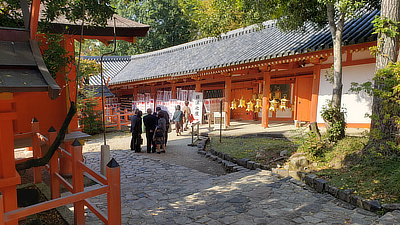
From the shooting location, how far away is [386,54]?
17.1 feet

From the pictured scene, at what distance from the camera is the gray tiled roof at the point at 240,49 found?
8.68 meters

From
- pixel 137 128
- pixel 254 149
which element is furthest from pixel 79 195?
pixel 137 128

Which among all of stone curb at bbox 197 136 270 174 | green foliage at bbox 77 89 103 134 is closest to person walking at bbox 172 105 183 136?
stone curb at bbox 197 136 270 174

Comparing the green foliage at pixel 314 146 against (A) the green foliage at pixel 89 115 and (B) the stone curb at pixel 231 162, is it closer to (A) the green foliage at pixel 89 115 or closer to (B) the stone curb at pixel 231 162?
(B) the stone curb at pixel 231 162

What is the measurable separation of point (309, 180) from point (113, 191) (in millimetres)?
4018

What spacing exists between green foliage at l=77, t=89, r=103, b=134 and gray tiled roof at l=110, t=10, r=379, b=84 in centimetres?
458

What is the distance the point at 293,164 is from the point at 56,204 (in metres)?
5.11

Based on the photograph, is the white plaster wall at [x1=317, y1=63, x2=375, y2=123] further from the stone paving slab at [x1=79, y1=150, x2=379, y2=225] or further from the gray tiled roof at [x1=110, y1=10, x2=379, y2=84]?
the stone paving slab at [x1=79, y1=150, x2=379, y2=225]

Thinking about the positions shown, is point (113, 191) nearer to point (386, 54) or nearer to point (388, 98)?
point (388, 98)

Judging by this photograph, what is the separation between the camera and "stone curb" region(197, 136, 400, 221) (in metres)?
3.96

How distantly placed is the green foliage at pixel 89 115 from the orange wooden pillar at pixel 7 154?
10914 mm

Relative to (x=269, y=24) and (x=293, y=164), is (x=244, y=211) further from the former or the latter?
(x=269, y=24)

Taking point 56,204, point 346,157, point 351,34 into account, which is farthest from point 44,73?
point 351,34

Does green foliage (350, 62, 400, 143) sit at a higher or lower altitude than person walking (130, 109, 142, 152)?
higher
